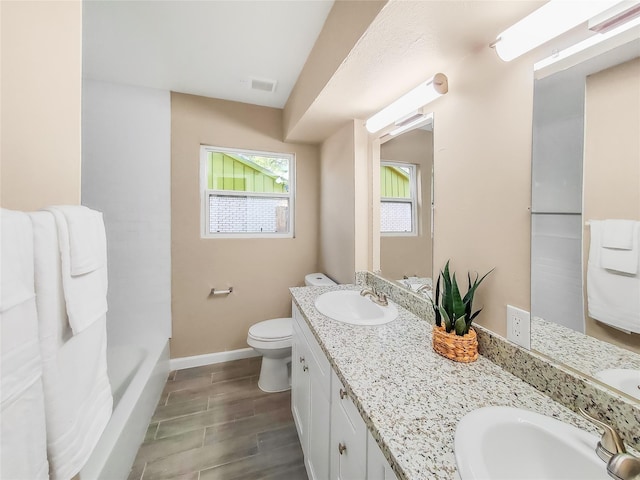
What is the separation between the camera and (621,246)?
0.65m

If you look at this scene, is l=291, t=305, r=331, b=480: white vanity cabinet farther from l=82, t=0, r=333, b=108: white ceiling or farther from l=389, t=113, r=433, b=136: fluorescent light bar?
l=82, t=0, r=333, b=108: white ceiling

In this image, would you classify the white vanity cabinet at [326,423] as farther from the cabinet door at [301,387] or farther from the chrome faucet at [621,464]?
the chrome faucet at [621,464]

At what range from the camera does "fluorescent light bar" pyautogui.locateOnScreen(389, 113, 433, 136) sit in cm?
132

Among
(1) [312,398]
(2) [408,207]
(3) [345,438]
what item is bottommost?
(1) [312,398]

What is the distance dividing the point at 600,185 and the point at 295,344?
1.54 m

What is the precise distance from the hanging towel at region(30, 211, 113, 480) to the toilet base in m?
1.39

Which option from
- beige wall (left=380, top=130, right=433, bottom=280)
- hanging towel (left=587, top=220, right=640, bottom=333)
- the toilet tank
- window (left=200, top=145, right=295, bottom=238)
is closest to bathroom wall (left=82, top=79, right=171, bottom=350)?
window (left=200, top=145, right=295, bottom=238)

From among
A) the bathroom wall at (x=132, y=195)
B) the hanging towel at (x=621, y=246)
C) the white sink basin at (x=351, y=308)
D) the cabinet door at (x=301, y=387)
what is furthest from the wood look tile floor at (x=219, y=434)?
the hanging towel at (x=621, y=246)

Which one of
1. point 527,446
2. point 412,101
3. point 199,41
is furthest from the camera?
A: point 199,41

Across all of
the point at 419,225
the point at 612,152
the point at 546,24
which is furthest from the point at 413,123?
the point at 612,152

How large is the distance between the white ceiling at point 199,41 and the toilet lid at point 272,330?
6.54 ft

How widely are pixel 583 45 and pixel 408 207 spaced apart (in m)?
0.97

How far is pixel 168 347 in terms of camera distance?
2.23 m

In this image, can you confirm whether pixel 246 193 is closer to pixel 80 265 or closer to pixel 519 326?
pixel 80 265
